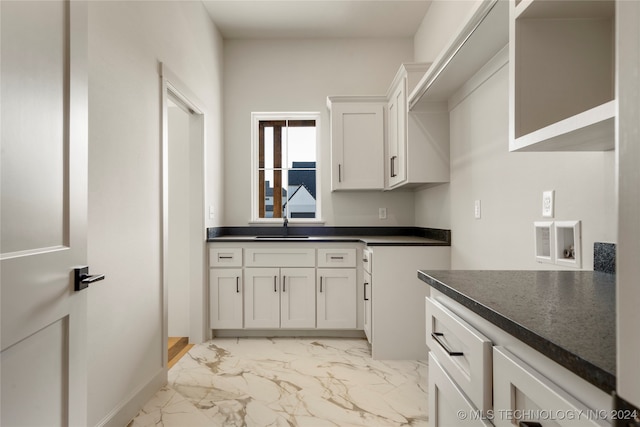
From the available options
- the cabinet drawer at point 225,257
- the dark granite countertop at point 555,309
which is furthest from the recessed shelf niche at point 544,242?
the cabinet drawer at point 225,257

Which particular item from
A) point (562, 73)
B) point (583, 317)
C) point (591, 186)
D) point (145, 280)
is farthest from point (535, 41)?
point (145, 280)

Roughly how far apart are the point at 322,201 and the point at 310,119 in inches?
35.3

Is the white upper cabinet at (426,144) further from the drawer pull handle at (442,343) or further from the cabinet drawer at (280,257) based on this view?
the drawer pull handle at (442,343)

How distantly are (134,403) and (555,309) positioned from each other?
2.07 meters

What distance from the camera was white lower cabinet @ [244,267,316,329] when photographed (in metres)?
3.08

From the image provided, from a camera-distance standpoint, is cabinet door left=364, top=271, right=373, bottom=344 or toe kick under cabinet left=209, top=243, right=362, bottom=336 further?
toe kick under cabinet left=209, top=243, right=362, bottom=336

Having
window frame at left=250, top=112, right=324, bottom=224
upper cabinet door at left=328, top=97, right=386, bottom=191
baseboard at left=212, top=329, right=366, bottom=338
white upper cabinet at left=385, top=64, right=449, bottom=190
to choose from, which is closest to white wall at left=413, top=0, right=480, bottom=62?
white upper cabinet at left=385, top=64, right=449, bottom=190

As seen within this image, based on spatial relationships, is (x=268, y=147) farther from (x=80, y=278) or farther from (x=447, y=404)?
(x=447, y=404)

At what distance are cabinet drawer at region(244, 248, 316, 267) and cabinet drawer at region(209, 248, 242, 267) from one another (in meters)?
0.07

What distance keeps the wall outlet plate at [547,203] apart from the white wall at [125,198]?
1950mm

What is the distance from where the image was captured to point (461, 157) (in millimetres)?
2400

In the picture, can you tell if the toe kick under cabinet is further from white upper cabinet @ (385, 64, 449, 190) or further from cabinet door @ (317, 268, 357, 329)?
white upper cabinet @ (385, 64, 449, 190)

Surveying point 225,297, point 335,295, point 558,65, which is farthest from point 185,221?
point 558,65

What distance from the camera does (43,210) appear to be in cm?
90
